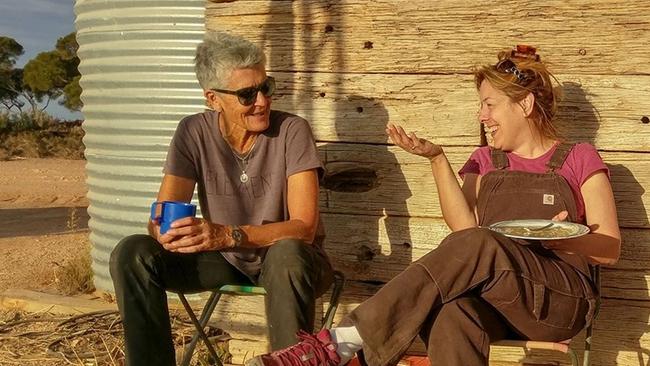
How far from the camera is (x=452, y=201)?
3668mm

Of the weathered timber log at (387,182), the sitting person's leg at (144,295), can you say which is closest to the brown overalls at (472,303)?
the sitting person's leg at (144,295)

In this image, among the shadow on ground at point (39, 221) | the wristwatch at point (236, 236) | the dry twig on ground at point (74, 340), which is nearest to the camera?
the wristwatch at point (236, 236)

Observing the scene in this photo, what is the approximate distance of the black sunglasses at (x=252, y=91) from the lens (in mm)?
3799

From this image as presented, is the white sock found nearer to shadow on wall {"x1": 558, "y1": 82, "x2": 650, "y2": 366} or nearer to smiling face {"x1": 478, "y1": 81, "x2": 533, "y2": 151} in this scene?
smiling face {"x1": 478, "y1": 81, "x2": 533, "y2": 151}

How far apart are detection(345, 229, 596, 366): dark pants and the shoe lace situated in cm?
13

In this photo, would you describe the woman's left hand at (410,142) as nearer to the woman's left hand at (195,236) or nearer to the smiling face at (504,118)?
the smiling face at (504,118)

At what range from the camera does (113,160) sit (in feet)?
17.7

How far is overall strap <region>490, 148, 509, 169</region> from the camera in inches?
145

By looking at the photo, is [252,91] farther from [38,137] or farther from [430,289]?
[38,137]

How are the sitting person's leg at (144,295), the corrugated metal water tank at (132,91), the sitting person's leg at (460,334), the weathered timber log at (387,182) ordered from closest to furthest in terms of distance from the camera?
the sitting person's leg at (460,334) → the sitting person's leg at (144,295) → the weathered timber log at (387,182) → the corrugated metal water tank at (132,91)

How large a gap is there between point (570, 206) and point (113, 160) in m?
2.84

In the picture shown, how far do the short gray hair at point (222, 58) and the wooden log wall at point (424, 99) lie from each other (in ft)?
1.48

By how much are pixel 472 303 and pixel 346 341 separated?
430mm

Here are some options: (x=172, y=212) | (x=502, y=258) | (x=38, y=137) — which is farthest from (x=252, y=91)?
(x=38, y=137)
